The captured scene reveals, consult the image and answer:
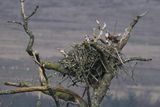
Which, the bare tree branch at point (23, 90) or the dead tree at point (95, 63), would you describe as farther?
the dead tree at point (95, 63)

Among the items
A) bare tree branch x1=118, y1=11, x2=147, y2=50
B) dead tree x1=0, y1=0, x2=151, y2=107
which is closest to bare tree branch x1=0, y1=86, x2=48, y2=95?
dead tree x1=0, y1=0, x2=151, y2=107

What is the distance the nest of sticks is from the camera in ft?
52.7

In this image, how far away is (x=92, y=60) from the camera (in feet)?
53.2

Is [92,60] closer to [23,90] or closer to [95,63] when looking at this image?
[95,63]

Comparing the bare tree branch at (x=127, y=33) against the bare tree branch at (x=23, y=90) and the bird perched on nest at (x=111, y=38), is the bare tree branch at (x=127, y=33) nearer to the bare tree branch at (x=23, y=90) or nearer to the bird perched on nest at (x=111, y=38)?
the bird perched on nest at (x=111, y=38)

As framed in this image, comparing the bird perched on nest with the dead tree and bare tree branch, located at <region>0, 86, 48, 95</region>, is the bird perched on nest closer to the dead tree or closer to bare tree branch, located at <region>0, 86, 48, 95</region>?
the dead tree

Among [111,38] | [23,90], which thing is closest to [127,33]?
[111,38]

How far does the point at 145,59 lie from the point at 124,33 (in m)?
1.11

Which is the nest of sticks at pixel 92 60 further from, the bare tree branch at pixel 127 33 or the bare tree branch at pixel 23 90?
the bare tree branch at pixel 23 90

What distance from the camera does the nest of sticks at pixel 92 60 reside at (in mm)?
Result: 16062

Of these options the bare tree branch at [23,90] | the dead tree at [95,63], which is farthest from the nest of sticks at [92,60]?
the bare tree branch at [23,90]

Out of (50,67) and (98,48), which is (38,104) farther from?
(98,48)

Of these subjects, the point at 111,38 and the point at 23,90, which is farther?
the point at 111,38

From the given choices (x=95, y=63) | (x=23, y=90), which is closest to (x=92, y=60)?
(x=95, y=63)
